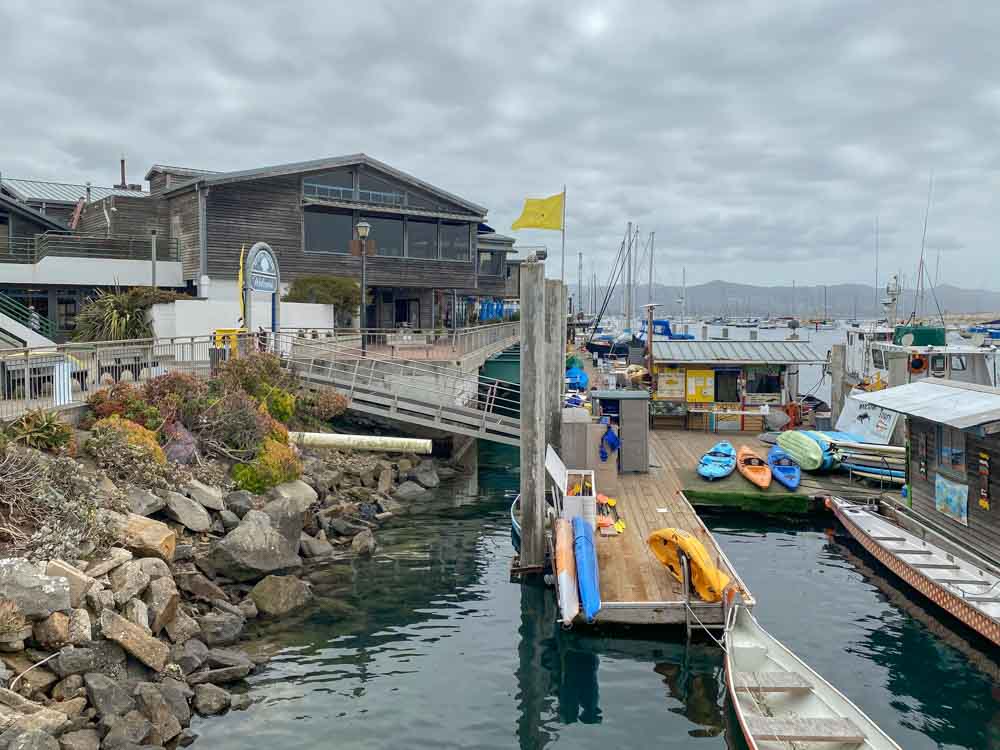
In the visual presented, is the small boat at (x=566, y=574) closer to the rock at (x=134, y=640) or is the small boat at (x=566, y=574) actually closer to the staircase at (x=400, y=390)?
the rock at (x=134, y=640)

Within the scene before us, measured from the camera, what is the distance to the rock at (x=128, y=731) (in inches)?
381

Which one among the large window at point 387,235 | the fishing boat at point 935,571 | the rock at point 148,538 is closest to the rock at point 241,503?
the rock at point 148,538

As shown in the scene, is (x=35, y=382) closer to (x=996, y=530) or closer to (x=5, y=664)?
(x=5, y=664)

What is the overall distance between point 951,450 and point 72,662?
16755 millimetres

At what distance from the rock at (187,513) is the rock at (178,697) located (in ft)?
17.4

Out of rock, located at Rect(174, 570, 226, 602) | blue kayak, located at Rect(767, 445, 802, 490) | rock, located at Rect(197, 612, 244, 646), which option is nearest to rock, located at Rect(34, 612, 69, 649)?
rock, located at Rect(197, 612, 244, 646)

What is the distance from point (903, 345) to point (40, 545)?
3003 cm

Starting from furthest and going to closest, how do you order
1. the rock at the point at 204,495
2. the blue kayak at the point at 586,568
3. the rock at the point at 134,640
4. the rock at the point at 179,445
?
the rock at the point at 179,445 < the rock at the point at 204,495 < the blue kayak at the point at 586,568 < the rock at the point at 134,640

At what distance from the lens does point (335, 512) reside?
20.4m

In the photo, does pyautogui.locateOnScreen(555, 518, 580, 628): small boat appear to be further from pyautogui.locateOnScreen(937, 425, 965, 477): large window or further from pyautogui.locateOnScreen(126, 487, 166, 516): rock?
pyautogui.locateOnScreen(937, 425, 965, 477): large window

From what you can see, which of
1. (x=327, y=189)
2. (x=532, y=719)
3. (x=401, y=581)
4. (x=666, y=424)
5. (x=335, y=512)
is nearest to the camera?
(x=532, y=719)

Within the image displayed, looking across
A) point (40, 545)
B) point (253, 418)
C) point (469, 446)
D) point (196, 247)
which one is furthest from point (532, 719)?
point (196, 247)

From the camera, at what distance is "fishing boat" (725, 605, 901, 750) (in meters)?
9.91

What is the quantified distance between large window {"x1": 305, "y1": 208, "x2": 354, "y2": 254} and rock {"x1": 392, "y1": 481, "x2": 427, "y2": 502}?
68.9 ft
